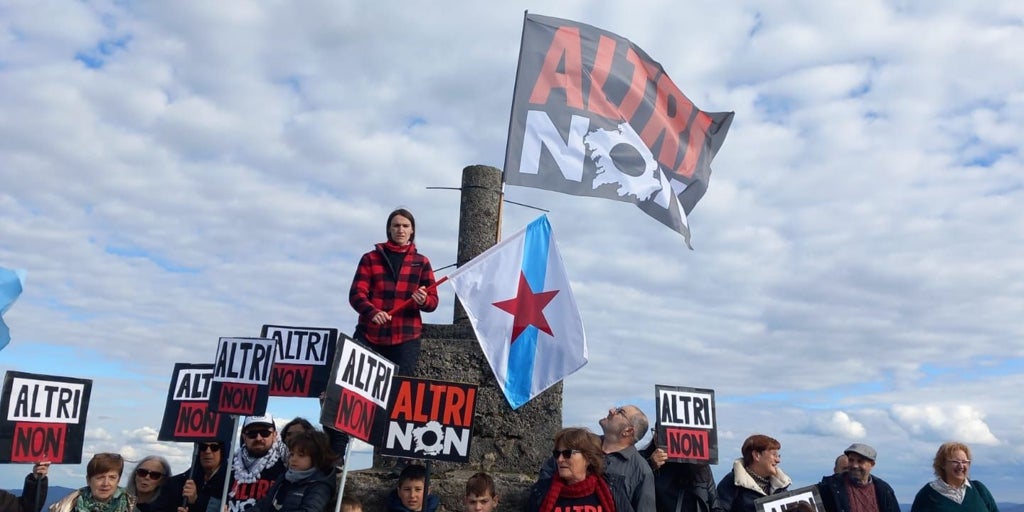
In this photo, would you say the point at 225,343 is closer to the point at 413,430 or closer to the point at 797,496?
the point at 413,430

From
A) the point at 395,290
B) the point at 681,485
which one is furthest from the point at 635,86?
the point at 681,485

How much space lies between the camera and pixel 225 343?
697cm

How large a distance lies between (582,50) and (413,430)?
4459 millimetres

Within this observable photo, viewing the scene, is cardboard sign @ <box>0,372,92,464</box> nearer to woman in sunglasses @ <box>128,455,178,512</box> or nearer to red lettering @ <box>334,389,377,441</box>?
woman in sunglasses @ <box>128,455,178,512</box>

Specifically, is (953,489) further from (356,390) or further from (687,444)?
(356,390)

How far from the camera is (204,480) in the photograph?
22.9ft

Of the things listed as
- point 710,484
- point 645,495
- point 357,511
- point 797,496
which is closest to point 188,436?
point 357,511

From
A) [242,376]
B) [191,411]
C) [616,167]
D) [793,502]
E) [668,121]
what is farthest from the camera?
[668,121]

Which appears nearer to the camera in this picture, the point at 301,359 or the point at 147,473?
the point at 147,473

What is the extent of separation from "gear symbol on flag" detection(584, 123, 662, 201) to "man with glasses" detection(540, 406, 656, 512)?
2849 mm

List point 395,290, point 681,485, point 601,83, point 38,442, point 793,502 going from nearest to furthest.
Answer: point 793,502
point 38,442
point 681,485
point 395,290
point 601,83

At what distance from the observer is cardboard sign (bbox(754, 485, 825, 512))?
6.14 m

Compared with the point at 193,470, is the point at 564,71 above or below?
above

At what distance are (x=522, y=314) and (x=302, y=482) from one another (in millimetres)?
2494
